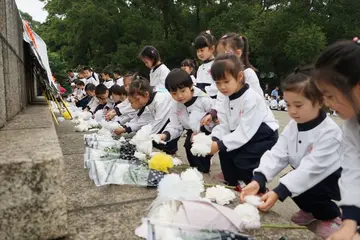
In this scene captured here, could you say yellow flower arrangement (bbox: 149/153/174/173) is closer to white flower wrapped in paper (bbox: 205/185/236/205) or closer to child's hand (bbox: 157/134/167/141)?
white flower wrapped in paper (bbox: 205/185/236/205)

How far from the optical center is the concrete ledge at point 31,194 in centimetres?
144

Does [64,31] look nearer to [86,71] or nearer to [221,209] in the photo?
[86,71]

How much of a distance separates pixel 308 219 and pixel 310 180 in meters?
0.76

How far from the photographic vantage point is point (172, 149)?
4.75m

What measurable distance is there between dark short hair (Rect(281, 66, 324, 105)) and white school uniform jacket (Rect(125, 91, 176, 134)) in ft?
7.14

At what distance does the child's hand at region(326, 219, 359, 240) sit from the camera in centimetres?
155

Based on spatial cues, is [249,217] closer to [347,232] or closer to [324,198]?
[347,232]

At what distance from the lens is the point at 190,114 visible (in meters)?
4.12

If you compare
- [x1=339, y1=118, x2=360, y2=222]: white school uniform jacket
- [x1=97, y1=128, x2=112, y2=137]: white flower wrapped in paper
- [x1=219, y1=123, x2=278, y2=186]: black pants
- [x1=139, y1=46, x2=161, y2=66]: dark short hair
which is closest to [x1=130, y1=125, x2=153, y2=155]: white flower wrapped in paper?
[x1=219, y1=123, x2=278, y2=186]: black pants

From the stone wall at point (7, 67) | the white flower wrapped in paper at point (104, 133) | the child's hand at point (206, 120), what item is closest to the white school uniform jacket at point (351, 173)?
the child's hand at point (206, 120)

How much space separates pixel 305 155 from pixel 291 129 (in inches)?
9.6

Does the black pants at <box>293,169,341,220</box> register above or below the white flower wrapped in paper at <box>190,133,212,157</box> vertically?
below

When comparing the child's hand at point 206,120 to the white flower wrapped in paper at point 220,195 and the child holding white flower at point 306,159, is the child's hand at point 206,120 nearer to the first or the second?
the child holding white flower at point 306,159

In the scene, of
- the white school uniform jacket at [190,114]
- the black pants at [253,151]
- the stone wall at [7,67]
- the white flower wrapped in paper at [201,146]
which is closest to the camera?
the white flower wrapped in paper at [201,146]
